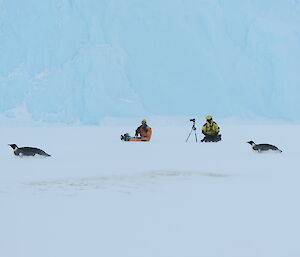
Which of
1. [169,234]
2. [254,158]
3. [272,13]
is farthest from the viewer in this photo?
[272,13]

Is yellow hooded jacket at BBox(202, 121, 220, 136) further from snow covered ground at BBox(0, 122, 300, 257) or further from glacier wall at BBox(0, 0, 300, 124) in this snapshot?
glacier wall at BBox(0, 0, 300, 124)

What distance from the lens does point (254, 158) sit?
25.8ft

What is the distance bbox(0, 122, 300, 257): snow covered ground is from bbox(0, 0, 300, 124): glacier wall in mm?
13729

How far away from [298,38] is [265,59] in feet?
7.81

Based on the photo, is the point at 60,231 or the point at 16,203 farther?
the point at 16,203

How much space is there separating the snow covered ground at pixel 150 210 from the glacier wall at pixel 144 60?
13.7 metres

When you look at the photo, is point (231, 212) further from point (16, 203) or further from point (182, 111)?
point (182, 111)

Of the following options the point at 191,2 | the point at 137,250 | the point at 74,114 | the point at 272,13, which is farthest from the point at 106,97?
the point at 137,250

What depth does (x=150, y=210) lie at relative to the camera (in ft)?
12.0

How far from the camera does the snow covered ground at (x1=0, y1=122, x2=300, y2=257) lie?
2730 millimetres

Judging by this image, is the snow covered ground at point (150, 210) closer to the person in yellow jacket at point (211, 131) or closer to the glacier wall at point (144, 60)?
the person in yellow jacket at point (211, 131)

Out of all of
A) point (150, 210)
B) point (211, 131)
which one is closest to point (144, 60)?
point (211, 131)

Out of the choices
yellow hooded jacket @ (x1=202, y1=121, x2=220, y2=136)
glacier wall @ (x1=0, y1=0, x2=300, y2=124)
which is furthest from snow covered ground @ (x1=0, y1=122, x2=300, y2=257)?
glacier wall @ (x1=0, y1=0, x2=300, y2=124)

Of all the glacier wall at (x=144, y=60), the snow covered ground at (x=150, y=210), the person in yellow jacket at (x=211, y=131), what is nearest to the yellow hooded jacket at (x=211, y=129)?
the person in yellow jacket at (x=211, y=131)
